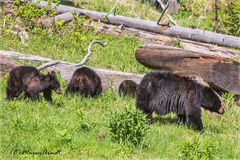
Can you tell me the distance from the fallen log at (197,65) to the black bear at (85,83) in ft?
4.20

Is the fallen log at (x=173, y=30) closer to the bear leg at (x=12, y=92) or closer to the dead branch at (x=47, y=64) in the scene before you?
the dead branch at (x=47, y=64)

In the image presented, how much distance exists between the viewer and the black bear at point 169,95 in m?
10.3

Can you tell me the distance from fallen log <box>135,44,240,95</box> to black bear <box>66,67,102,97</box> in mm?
1280

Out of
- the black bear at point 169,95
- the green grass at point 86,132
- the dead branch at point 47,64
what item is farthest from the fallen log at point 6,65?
the black bear at point 169,95

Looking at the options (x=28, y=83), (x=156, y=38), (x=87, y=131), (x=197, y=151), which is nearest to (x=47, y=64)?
(x=28, y=83)

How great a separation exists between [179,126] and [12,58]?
450 cm

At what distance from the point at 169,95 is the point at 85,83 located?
229 cm

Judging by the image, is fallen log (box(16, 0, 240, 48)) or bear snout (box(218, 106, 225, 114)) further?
fallen log (box(16, 0, 240, 48))

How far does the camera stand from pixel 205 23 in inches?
882

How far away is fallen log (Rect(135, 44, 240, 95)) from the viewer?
474 inches

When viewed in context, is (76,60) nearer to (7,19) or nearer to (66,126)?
(7,19)

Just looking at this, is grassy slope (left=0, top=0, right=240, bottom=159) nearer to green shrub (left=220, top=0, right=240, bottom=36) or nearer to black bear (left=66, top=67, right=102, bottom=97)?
black bear (left=66, top=67, right=102, bottom=97)

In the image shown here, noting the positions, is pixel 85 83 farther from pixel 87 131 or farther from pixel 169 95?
pixel 87 131

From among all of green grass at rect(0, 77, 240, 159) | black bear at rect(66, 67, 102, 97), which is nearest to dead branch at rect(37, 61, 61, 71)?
black bear at rect(66, 67, 102, 97)
